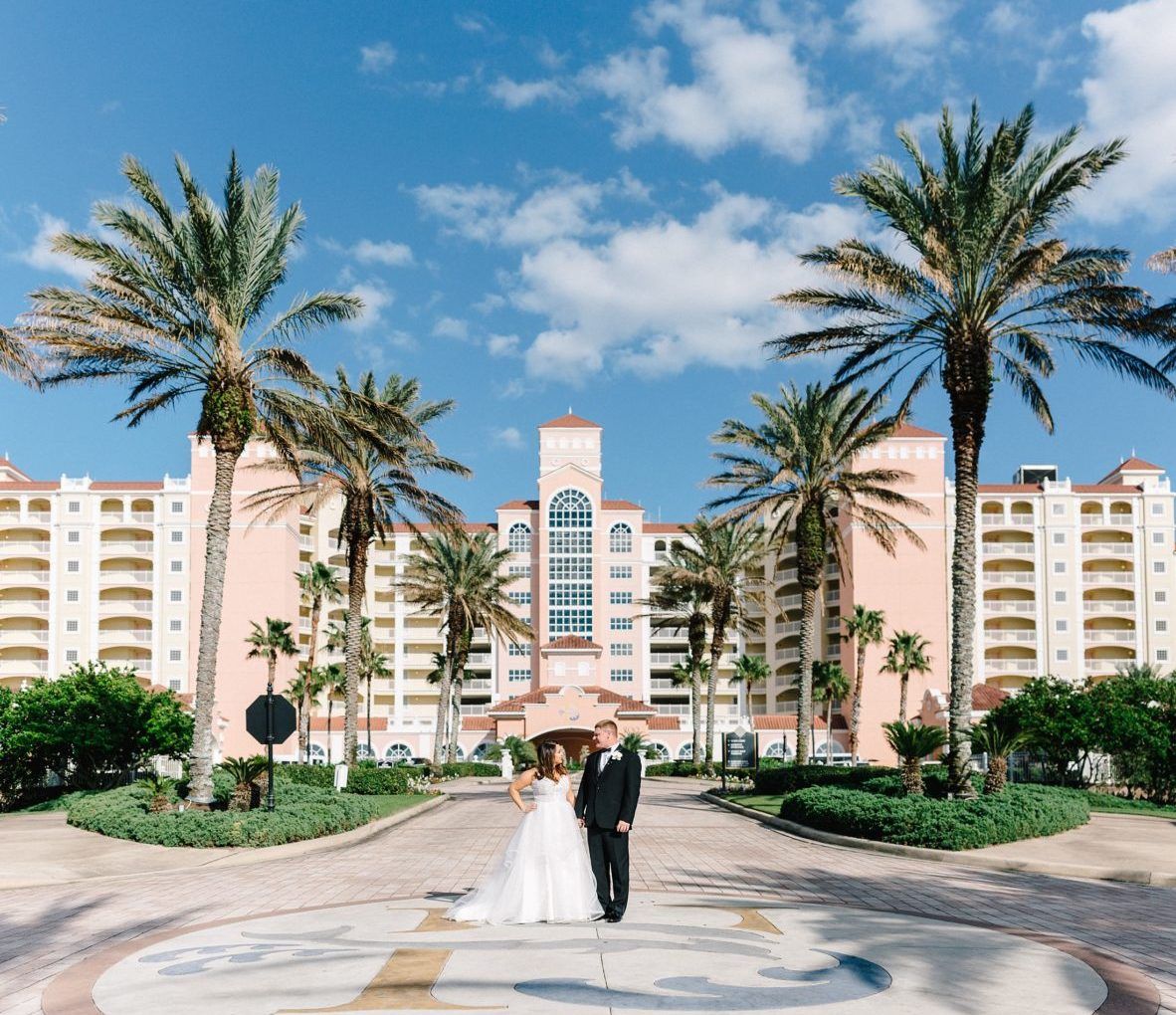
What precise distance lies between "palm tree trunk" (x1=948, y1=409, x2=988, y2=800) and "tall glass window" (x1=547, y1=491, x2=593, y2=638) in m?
70.4

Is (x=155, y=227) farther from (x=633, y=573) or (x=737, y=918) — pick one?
(x=633, y=573)

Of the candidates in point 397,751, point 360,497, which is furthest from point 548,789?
point 397,751

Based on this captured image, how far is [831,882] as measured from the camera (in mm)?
15031

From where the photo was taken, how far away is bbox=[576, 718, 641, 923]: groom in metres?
10.7

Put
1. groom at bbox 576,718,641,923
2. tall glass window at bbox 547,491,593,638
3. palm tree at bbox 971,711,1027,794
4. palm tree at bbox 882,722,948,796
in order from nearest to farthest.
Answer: groom at bbox 576,718,641,923 → palm tree at bbox 971,711,1027,794 → palm tree at bbox 882,722,948,796 → tall glass window at bbox 547,491,593,638

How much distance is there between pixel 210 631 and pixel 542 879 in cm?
1444

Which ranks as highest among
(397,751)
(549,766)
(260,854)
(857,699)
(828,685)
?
(549,766)

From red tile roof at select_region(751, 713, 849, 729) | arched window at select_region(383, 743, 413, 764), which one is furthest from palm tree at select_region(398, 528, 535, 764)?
red tile roof at select_region(751, 713, 849, 729)

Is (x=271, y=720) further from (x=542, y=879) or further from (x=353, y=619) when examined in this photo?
(x=353, y=619)

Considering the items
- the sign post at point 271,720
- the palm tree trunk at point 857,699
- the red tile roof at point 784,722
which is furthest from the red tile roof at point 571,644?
the sign post at point 271,720

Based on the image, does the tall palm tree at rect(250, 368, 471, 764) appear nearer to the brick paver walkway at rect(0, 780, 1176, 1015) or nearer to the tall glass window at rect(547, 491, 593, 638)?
the brick paver walkway at rect(0, 780, 1176, 1015)

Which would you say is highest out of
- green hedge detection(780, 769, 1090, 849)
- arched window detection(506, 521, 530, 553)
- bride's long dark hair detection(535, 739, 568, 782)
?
arched window detection(506, 521, 530, 553)

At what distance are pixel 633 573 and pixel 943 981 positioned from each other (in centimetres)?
8776

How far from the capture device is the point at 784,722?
3219 inches
